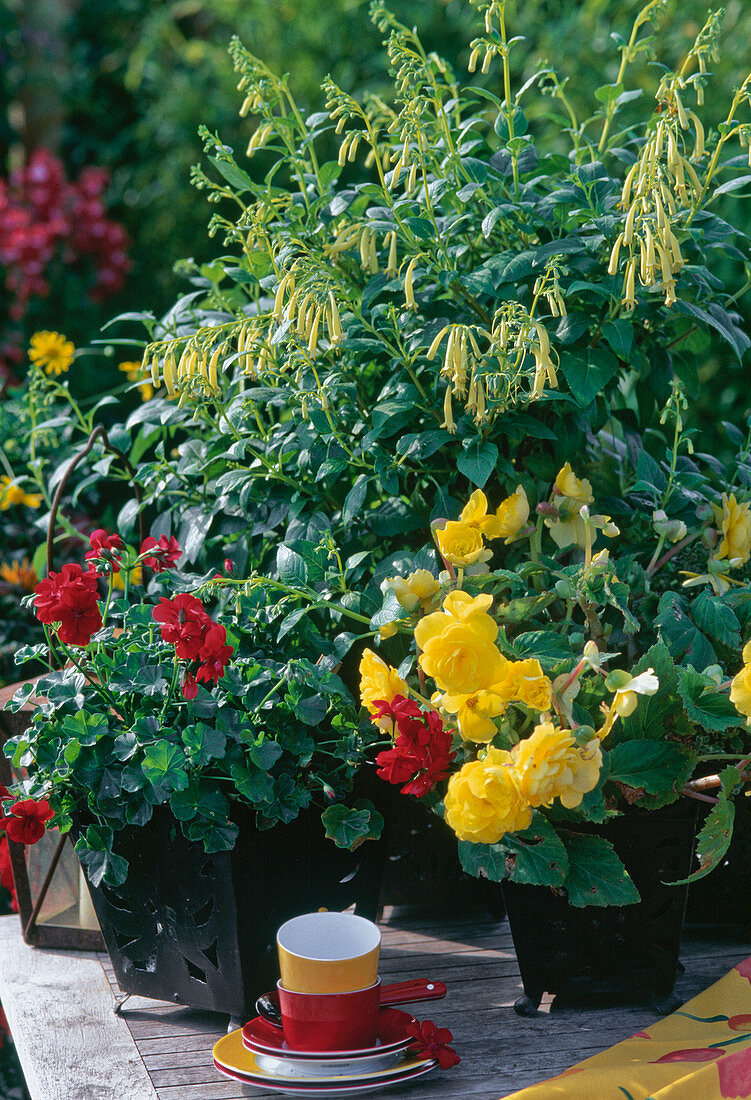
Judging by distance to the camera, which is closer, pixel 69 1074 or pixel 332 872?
A: pixel 69 1074

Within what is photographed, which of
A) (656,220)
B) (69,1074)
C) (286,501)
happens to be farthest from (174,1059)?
(656,220)

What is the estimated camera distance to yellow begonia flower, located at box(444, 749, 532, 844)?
751 millimetres

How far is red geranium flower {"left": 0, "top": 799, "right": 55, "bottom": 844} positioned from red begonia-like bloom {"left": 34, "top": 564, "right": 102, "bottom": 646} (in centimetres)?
14

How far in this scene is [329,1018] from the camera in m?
0.82

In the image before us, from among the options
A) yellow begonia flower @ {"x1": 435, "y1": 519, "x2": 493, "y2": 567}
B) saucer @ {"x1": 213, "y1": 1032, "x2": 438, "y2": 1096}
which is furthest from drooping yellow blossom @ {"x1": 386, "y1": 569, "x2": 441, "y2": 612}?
saucer @ {"x1": 213, "y1": 1032, "x2": 438, "y2": 1096}

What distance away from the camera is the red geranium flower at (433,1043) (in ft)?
2.77

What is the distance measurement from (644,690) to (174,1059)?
49cm

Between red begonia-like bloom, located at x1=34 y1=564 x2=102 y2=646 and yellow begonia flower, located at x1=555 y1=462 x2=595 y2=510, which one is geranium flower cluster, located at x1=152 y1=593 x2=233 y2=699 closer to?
red begonia-like bloom, located at x1=34 y1=564 x2=102 y2=646

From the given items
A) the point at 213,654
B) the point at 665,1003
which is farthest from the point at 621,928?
the point at 213,654

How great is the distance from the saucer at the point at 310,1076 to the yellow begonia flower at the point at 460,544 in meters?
0.39

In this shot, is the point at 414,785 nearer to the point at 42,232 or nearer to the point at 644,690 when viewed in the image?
the point at 644,690

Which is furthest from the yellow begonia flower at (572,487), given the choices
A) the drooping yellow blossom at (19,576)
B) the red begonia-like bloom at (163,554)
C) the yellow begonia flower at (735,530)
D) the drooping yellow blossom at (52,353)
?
the drooping yellow blossom at (19,576)

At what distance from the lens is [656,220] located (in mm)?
882

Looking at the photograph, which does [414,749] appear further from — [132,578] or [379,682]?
[132,578]
